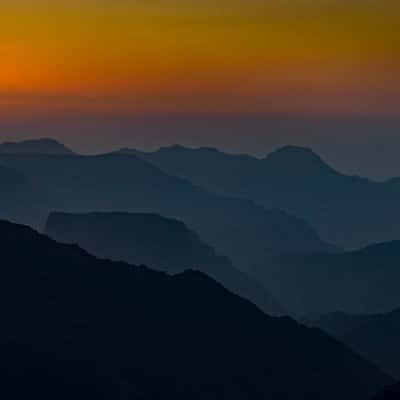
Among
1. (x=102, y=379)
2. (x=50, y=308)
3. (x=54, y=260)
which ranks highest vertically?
(x=54, y=260)

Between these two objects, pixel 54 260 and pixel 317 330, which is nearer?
pixel 54 260

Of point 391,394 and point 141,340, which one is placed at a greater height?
point 141,340

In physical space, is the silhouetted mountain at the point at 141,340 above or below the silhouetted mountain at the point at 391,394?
above

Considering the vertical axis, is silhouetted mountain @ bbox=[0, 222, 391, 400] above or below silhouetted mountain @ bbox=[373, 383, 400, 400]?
above

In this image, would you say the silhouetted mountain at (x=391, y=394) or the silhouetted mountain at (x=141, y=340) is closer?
the silhouetted mountain at (x=391, y=394)

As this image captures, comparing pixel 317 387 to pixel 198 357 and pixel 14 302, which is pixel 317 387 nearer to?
pixel 198 357

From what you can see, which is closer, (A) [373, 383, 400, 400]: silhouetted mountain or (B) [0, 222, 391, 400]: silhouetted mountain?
(A) [373, 383, 400, 400]: silhouetted mountain

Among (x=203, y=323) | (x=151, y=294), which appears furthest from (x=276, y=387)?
(x=151, y=294)

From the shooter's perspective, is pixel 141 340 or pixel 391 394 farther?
pixel 141 340
